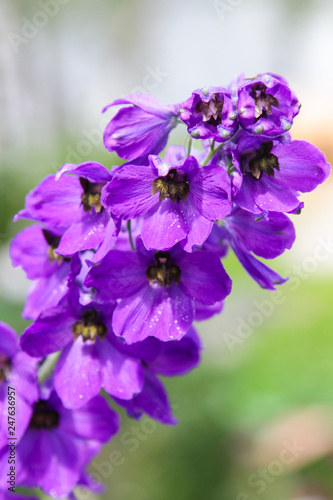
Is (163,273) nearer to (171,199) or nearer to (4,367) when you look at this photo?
(171,199)

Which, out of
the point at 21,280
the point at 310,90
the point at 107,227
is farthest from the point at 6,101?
the point at 107,227

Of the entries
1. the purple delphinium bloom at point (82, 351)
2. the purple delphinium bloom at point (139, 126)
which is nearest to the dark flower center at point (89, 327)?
the purple delphinium bloom at point (82, 351)

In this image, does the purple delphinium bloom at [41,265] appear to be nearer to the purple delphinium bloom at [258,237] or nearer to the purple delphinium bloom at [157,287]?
the purple delphinium bloom at [157,287]

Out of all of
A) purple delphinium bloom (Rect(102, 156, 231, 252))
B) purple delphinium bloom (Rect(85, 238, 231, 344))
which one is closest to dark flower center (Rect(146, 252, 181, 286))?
purple delphinium bloom (Rect(85, 238, 231, 344))

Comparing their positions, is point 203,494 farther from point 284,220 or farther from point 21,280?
point 284,220

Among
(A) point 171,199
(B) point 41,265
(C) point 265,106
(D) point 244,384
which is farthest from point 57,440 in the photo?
(D) point 244,384

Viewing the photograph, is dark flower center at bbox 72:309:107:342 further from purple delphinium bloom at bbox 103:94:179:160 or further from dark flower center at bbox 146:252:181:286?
purple delphinium bloom at bbox 103:94:179:160
